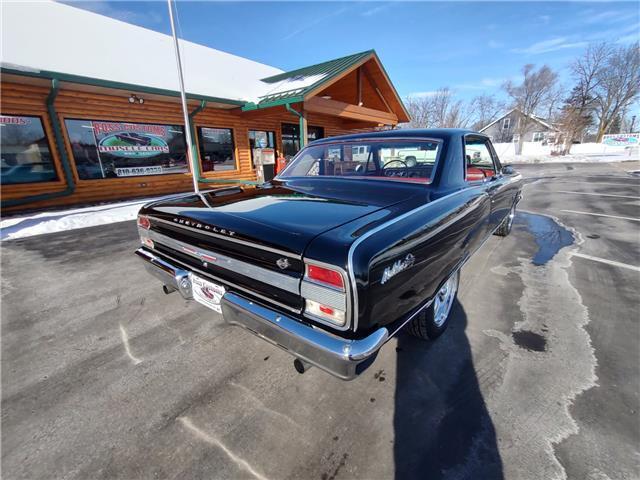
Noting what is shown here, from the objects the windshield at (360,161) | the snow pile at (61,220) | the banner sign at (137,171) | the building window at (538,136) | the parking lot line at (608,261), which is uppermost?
the building window at (538,136)

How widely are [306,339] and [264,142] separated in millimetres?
12242

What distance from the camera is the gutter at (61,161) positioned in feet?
23.2

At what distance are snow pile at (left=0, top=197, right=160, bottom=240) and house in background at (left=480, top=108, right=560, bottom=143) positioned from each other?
4517 centimetres

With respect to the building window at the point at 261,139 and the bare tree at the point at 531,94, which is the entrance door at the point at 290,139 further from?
the bare tree at the point at 531,94

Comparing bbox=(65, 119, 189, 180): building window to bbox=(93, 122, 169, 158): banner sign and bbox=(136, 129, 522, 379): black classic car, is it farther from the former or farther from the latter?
bbox=(136, 129, 522, 379): black classic car

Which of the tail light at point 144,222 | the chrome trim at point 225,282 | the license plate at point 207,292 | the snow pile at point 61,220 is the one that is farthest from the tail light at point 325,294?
the snow pile at point 61,220

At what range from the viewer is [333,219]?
5.74 feet

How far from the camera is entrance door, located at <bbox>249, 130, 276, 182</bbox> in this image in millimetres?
12165

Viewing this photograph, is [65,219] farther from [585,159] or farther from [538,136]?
[538,136]

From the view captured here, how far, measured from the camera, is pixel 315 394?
79.1 inches

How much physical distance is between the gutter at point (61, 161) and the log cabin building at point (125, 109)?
0.07 feet

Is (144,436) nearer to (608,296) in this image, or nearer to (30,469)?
(30,469)

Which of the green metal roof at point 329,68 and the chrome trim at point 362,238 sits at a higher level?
the green metal roof at point 329,68

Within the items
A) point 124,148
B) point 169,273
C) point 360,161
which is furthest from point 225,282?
point 124,148
